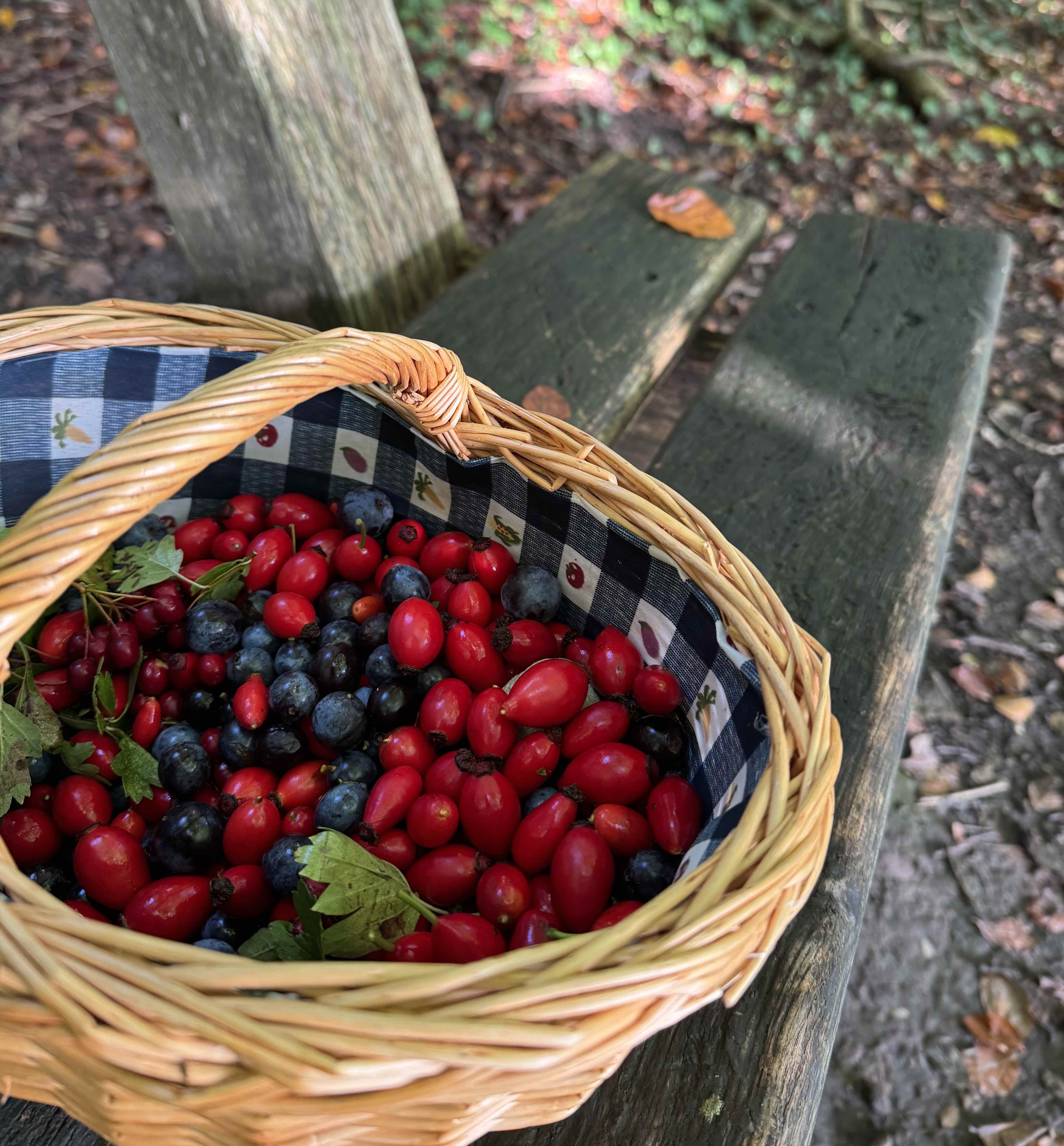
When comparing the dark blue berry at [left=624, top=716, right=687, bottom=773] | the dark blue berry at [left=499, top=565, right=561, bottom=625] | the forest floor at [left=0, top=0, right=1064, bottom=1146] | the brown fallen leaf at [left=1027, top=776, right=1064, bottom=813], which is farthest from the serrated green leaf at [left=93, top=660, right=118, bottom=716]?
the brown fallen leaf at [left=1027, top=776, right=1064, bottom=813]

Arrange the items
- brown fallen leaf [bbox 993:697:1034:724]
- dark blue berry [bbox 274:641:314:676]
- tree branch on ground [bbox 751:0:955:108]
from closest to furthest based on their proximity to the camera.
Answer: dark blue berry [bbox 274:641:314:676]
brown fallen leaf [bbox 993:697:1034:724]
tree branch on ground [bbox 751:0:955:108]

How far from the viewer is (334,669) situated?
94 cm

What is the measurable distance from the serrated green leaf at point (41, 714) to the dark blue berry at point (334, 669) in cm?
28

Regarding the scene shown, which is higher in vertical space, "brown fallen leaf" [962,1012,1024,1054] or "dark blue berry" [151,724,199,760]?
"dark blue berry" [151,724,199,760]

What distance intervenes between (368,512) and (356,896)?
496 millimetres

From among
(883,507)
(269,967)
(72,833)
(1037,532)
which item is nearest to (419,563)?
(72,833)

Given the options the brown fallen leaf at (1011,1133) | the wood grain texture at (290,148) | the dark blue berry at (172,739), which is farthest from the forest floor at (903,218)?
the dark blue berry at (172,739)

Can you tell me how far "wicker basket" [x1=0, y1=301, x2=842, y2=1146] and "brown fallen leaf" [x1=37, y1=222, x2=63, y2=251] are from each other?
2.44 m

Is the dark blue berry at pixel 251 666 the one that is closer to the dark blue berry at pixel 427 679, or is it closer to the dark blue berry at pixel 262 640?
the dark blue berry at pixel 262 640

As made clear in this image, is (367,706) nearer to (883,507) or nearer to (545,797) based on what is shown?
(545,797)

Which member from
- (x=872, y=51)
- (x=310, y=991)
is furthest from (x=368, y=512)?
(x=872, y=51)

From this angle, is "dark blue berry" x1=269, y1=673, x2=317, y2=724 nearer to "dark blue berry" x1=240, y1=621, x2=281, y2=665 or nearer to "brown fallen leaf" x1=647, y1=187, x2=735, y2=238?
"dark blue berry" x1=240, y1=621, x2=281, y2=665

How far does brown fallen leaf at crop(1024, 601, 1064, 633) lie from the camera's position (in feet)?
6.52

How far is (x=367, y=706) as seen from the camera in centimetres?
94
